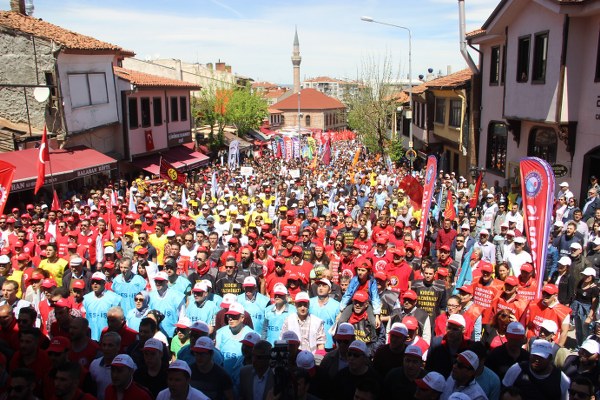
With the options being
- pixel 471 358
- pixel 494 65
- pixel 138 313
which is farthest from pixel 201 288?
pixel 494 65

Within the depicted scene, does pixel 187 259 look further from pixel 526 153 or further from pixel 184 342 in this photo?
pixel 526 153

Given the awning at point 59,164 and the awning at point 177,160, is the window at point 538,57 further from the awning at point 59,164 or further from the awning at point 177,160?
the awning at point 177,160

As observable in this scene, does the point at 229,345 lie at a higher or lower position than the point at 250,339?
lower

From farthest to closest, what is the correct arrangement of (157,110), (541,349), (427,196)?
(157,110), (427,196), (541,349)

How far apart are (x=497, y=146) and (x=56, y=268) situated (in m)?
16.7

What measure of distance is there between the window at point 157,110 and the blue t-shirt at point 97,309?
23033 mm

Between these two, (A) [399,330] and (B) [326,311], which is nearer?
(A) [399,330]

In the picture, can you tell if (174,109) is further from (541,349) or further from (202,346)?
(541,349)

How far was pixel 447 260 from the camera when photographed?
8.66 meters

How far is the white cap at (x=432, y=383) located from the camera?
430 centimetres

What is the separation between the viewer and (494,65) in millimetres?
19938

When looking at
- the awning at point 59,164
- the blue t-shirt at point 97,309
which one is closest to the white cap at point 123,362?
the blue t-shirt at point 97,309

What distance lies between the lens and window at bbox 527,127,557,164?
52.7 feet

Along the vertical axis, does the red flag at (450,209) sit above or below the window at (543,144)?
below
